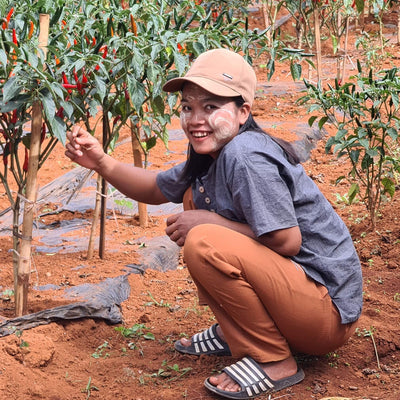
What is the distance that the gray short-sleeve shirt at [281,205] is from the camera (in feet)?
7.07

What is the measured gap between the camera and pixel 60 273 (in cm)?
356

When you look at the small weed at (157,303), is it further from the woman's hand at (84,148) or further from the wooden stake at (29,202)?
the woman's hand at (84,148)

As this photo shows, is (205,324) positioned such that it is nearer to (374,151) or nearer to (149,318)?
(149,318)

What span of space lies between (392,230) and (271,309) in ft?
6.82

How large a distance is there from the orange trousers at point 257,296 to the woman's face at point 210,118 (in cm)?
31

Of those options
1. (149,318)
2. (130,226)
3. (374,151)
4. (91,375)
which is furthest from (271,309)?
(130,226)

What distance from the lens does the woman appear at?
86.5 inches

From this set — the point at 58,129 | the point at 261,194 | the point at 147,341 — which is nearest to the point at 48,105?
the point at 58,129

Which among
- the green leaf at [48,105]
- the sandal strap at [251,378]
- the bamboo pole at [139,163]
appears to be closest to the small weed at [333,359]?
the sandal strap at [251,378]

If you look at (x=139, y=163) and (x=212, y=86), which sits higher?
(x=212, y=86)

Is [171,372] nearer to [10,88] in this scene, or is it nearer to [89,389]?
[89,389]

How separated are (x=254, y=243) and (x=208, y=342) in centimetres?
65

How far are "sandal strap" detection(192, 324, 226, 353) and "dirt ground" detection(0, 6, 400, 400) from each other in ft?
0.14

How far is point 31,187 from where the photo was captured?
8.70 ft
